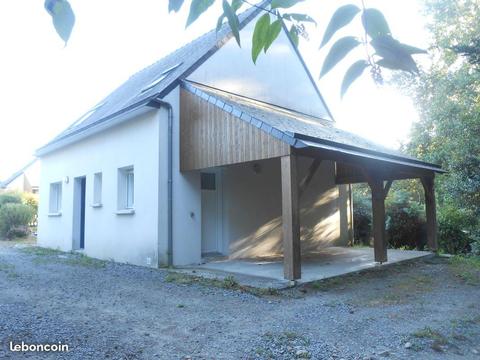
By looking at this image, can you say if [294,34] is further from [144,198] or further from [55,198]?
[55,198]

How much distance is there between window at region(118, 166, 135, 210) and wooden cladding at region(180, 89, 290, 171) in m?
1.99

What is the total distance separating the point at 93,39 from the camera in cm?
147

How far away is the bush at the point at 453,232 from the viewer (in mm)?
12430

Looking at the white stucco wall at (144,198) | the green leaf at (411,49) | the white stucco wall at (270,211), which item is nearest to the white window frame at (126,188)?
the white stucco wall at (144,198)

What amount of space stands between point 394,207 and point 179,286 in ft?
30.0

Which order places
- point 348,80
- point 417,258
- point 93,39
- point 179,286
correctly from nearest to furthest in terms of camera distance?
point 348,80, point 93,39, point 179,286, point 417,258

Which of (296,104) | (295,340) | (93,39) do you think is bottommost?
(295,340)

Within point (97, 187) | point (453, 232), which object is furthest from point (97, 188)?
point (453, 232)

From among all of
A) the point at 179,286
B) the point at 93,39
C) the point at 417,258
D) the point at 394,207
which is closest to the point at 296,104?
the point at 394,207

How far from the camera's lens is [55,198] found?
1514 cm

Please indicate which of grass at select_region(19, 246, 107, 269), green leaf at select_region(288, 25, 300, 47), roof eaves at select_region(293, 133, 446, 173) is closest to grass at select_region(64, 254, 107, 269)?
grass at select_region(19, 246, 107, 269)

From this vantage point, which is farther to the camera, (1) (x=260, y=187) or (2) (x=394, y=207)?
(2) (x=394, y=207)

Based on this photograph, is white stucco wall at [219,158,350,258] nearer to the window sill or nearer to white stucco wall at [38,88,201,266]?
white stucco wall at [38,88,201,266]

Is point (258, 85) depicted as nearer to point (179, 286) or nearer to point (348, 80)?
point (179, 286)
